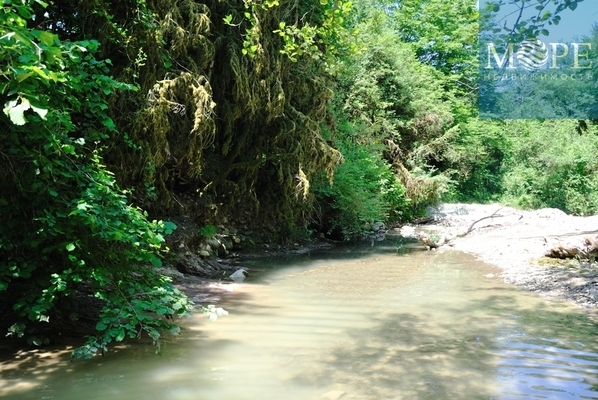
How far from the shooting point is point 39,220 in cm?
423

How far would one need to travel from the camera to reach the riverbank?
26.1 feet

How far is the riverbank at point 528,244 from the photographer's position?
7961 mm

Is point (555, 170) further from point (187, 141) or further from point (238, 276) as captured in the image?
point (187, 141)

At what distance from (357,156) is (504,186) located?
14934mm

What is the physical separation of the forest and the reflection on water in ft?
1.27

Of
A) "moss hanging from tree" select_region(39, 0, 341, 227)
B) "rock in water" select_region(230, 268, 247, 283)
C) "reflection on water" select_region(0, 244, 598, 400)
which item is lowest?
"reflection on water" select_region(0, 244, 598, 400)

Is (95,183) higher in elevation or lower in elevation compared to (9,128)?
lower

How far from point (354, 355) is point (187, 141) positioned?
5.09 m

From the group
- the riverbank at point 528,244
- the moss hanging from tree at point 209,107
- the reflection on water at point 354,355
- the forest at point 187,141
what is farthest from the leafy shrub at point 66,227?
the riverbank at point 528,244

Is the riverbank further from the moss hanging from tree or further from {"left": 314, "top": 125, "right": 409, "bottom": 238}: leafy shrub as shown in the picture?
the moss hanging from tree

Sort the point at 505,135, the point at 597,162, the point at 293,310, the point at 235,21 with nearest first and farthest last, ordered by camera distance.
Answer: the point at 293,310
the point at 235,21
the point at 597,162
the point at 505,135

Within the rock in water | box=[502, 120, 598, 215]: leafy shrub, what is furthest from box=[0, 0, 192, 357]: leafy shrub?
box=[502, 120, 598, 215]: leafy shrub

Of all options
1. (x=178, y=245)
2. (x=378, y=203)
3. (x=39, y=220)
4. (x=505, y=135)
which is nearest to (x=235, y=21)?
(x=178, y=245)

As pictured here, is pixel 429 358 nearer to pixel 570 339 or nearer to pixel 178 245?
pixel 570 339
